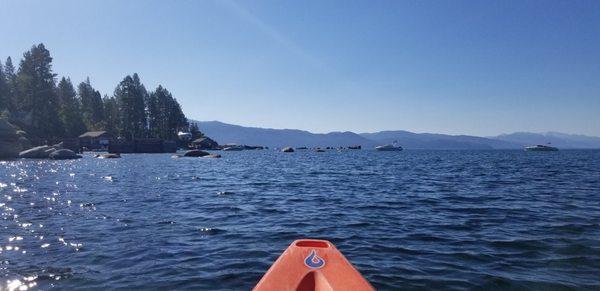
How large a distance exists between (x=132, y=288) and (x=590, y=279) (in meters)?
8.88

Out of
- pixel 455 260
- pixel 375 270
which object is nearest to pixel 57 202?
pixel 375 270

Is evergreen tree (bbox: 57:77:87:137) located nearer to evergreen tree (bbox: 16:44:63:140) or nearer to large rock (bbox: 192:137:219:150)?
evergreen tree (bbox: 16:44:63:140)

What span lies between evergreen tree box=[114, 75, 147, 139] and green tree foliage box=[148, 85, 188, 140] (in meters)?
7.67

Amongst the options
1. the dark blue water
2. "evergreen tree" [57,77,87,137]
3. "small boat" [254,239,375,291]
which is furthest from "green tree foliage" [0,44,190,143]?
"small boat" [254,239,375,291]

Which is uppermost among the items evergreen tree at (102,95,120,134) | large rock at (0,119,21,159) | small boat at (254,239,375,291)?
evergreen tree at (102,95,120,134)

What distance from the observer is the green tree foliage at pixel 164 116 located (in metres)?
128

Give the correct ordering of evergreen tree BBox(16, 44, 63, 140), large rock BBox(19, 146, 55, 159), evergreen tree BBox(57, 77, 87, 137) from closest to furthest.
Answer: large rock BBox(19, 146, 55, 159) → evergreen tree BBox(16, 44, 63, 140) → evergreen tree BBox(57, 77, 87, 137)

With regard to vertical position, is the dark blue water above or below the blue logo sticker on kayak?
below

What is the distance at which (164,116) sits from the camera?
13188 centimetres

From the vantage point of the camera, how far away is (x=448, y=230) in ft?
39.7

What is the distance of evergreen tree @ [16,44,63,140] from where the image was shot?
304 feet

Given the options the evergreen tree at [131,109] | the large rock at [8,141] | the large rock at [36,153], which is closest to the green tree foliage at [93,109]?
the evergreen tree at [131,109]

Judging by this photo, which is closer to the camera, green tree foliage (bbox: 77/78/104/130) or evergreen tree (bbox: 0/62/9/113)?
evergreen tree (bbox: 0/62/9/113)

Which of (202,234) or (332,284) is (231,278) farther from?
(202,234)
